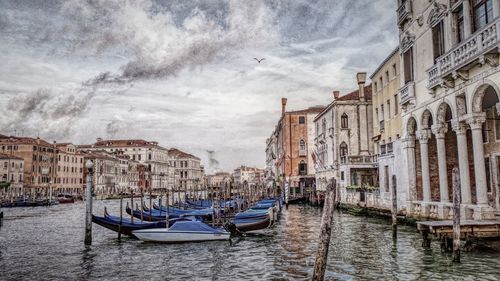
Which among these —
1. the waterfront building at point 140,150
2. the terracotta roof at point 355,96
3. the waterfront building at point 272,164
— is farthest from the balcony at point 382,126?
the waterfront building at point 140,150

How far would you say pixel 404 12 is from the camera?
15414 millimetres

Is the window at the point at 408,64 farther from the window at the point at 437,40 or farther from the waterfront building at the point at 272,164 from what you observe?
the waterfront building at the point at 272,164

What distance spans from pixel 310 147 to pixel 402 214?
28918mm

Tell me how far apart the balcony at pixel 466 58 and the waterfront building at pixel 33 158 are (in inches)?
2121

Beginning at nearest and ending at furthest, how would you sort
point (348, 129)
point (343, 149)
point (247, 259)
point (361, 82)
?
1. point (247, 259)
2. point (361, 82)
3. point (348, 129)
4. point (343, 149)

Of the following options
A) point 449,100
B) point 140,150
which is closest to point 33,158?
point 140,150

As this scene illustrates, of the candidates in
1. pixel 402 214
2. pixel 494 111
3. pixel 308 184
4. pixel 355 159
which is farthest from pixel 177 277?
pixel 308 184

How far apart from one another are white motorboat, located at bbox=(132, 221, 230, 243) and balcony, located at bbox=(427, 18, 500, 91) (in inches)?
325

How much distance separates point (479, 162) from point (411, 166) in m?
4.46

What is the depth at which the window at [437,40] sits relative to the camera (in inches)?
524

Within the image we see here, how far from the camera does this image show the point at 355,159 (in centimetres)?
2752

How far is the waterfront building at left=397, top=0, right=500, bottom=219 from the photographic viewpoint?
10.9 metres

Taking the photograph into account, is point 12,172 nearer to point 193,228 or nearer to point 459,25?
point 193,228

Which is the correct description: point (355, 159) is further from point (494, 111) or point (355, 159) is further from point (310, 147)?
point (310, 147)
